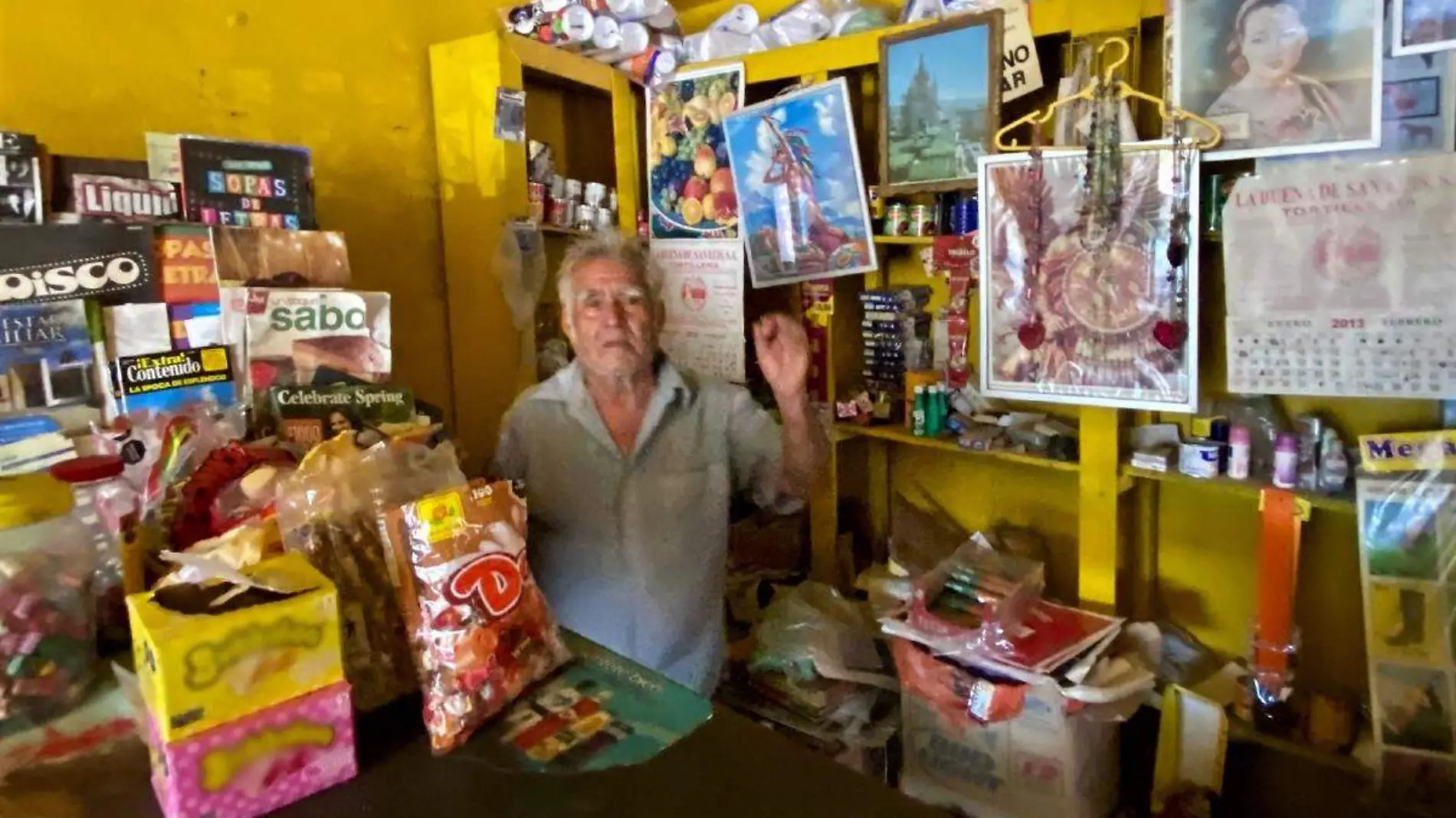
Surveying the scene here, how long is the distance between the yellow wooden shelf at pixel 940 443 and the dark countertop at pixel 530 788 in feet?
4.56

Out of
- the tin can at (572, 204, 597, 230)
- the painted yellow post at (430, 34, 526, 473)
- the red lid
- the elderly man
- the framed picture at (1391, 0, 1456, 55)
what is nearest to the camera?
the red lid

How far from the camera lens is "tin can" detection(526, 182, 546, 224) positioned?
226 centimetres

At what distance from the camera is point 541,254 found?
2.28m

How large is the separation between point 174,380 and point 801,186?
1.42m

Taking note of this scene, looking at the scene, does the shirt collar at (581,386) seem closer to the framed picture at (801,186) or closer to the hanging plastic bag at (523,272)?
the hanging plastic bag at (523,272)

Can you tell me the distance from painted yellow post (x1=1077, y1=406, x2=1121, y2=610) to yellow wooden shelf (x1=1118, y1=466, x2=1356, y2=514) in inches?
1.7

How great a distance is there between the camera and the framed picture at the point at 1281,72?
1561 millimetres

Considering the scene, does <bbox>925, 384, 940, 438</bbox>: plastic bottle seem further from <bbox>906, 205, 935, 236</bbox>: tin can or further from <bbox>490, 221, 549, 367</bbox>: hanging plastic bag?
<bbox>490, 221, 549, 367</bbox>: hanging plastic bag

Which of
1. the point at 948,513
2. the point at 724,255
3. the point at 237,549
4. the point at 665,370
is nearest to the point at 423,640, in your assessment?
the point at 237,549

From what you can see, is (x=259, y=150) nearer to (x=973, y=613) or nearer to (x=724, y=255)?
(x=724, y=255)

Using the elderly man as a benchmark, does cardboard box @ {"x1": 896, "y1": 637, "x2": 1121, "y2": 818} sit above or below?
below

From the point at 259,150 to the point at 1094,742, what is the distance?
1.84m

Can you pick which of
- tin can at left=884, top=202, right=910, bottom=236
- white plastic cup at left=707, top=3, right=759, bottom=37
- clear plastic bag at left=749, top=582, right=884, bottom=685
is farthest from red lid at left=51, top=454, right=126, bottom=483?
white plastic cup at left=707, top=3, right=759, bottom=37

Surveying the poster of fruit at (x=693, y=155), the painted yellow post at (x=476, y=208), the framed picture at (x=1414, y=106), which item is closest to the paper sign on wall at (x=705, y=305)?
the poster of fruit at (x=693, y=155)
